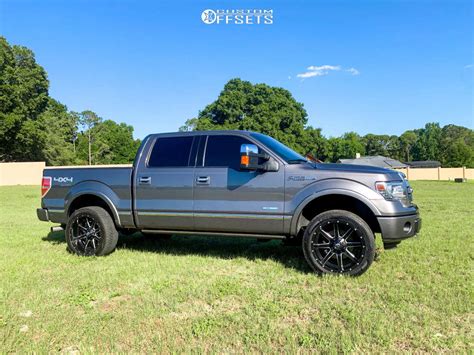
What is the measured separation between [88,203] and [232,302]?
11.6 ft

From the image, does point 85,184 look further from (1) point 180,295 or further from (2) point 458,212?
(2) point 458,212

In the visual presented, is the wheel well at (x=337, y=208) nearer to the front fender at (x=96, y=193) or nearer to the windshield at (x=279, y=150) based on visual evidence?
the windshield at (x=279, y=150)

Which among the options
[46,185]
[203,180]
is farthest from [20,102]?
[203,180]

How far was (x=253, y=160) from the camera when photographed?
5.08m

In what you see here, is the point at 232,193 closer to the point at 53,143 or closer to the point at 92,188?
the point at 92,188

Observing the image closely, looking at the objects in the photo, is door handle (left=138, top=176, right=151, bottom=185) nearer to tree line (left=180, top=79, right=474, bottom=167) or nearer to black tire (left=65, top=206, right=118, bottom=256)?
black tire (left=65, top=206, right=118, bottom=256)

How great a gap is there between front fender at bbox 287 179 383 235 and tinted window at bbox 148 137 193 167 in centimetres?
174

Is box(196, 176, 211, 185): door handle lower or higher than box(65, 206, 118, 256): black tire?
higher

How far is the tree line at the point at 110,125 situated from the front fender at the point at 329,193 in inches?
1731

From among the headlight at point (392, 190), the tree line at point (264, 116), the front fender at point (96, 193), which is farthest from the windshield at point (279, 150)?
the tree line at point (264, 116)

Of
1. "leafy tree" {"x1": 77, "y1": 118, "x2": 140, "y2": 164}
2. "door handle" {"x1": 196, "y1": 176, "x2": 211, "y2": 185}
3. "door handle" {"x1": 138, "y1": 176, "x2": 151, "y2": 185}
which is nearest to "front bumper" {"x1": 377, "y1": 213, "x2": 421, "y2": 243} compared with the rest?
"door handle" {"x1": 196, "y1": 176, "x2": 211, "y2": 185}

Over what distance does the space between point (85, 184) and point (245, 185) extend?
8.82ft

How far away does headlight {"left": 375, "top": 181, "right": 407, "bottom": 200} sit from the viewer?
4.78 metres

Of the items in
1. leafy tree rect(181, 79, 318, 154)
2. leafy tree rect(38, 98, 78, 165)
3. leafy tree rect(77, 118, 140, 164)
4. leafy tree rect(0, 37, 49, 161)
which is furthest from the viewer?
leafy tree rect(77, 118, 140, 164)
